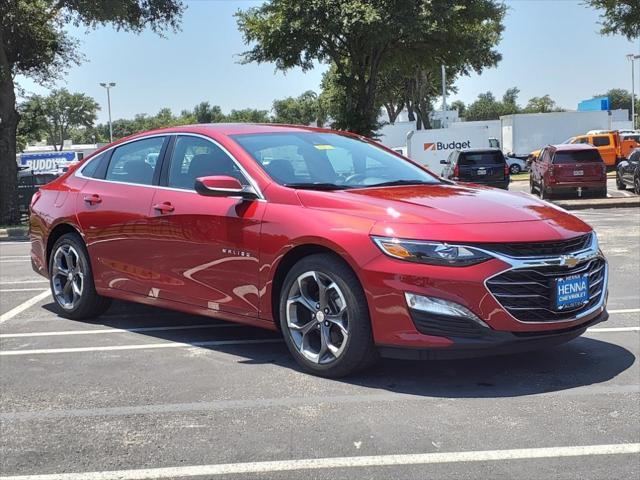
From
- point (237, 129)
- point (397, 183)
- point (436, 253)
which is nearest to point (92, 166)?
point (237, 129)

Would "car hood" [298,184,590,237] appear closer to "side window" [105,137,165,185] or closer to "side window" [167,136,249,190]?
"side window" [167,136,249,190]

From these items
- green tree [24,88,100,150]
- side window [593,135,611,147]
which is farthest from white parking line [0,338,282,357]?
green tree [24,88,100,150]

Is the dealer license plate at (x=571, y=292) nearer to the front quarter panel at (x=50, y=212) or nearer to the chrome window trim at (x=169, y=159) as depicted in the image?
the chrome window trim at (x=169, y=159)

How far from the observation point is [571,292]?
441 centimetres

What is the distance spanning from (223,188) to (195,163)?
0.75 m

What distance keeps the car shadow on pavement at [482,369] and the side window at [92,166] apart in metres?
1.73

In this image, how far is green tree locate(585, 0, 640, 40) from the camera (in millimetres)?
19938

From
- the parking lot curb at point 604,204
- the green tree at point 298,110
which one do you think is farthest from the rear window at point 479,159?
the green tree at point 298,110

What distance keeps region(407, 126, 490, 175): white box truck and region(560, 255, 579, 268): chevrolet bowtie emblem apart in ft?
89.9

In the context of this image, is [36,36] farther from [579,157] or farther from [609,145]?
[609,145]

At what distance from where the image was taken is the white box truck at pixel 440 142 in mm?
31500

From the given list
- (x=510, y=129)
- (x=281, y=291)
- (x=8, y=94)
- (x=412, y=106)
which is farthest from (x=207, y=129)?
(x=412, y=106)

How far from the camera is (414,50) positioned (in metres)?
27.9

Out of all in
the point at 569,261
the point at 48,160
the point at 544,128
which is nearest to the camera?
the point at 569,261
